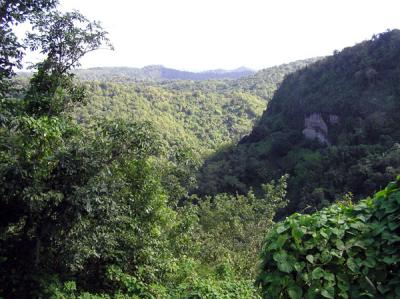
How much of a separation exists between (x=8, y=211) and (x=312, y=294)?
4.60 metres

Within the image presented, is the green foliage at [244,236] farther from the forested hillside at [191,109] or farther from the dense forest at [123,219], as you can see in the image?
the forested hillside at [191,109]

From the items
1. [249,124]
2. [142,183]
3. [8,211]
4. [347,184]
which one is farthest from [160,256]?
[249,124]

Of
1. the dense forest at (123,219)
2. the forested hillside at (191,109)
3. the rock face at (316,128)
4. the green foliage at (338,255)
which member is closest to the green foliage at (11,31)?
the dense forest at (123,219)

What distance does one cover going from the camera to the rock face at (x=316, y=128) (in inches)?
1991

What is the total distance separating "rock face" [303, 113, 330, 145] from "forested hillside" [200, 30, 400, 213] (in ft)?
0.42

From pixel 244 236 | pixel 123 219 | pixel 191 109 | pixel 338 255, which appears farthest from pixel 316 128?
pixel 338 255

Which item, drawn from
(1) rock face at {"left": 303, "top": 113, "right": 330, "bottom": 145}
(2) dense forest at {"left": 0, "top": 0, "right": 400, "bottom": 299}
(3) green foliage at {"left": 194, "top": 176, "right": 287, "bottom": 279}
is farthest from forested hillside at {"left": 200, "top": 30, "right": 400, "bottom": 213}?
(2) dense forest at {"left": 0, "top": 0, "right": 400, "bottom": 299}

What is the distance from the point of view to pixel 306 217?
2900 millimetres

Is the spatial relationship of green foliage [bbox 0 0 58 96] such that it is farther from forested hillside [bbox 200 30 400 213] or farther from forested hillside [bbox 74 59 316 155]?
forested hillside [bbox 74 59 316 155]

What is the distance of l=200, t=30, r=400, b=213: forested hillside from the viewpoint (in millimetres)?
34969

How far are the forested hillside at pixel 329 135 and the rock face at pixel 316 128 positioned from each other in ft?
0.42

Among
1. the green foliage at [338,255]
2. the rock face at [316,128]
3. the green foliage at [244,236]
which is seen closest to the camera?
A: the green foliage at [338,255]

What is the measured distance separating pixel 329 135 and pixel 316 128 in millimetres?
2210

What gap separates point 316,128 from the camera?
2040 inches
